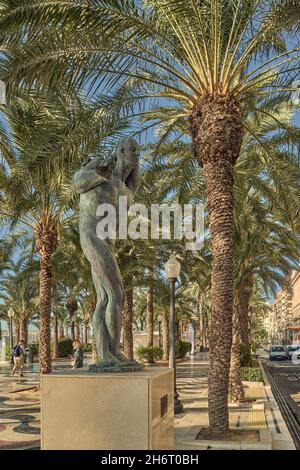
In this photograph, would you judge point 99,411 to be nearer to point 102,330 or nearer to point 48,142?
point 102,330

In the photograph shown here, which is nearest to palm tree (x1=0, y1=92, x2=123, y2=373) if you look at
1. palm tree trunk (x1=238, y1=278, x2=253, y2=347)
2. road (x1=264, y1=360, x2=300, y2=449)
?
road (x1=264, y1=360, x2=300, y2=449)

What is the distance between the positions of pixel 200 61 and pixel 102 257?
5.35 meters

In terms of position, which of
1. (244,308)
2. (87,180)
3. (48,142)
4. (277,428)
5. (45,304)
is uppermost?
(48,142)

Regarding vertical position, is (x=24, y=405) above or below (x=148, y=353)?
above

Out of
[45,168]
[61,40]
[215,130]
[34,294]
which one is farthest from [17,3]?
[34,294]

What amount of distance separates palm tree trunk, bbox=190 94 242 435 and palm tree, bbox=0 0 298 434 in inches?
0.7

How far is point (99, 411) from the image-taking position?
205 inches

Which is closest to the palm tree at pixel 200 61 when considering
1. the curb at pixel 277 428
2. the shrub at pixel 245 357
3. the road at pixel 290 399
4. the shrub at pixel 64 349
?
the curb at pixel 277 428

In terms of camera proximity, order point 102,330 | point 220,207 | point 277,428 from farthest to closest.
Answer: point 277,428 < point 220,207 < point 102,330

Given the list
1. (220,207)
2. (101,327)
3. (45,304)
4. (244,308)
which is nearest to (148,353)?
(244,308)

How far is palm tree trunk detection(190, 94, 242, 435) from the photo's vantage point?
9484 millimetres

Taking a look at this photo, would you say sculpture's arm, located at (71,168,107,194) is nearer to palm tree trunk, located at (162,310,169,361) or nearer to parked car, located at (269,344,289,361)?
palm tree trunk, located at (162,310,169,361)

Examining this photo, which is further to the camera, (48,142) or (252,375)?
(252,375)

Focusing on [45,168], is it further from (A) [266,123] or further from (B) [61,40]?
(A) [266,123]
